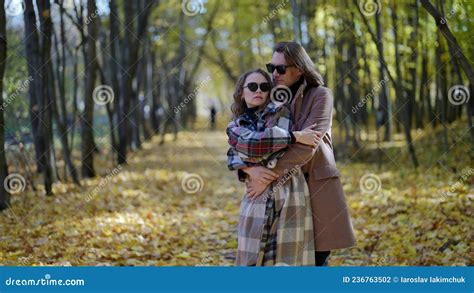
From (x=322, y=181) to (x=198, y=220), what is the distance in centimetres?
536

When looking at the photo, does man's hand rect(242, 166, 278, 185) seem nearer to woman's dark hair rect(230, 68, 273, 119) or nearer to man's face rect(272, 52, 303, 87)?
woman's dark hair rect(230, 68, 273, 119)

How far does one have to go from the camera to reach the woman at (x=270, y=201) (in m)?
3.90

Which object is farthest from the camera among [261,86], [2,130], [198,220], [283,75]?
[198,220]

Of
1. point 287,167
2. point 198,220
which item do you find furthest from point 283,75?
point 198,220

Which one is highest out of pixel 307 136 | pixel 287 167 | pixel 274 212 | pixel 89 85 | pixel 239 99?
pixel 89 85

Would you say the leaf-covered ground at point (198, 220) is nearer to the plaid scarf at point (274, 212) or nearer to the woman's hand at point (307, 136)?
the plaid scarf at point (274, 212)

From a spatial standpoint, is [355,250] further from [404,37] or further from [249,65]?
[249,65]

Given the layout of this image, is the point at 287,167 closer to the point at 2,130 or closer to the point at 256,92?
the point at 256,92

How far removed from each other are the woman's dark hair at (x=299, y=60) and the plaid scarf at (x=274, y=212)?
260mm

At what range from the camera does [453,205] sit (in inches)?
300

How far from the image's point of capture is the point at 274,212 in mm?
3959

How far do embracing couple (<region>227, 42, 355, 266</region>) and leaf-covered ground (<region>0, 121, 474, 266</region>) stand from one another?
2564mm

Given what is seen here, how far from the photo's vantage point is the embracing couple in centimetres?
391

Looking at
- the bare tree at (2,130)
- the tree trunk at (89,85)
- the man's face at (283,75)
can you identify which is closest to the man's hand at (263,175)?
the man's face at (283,75)
